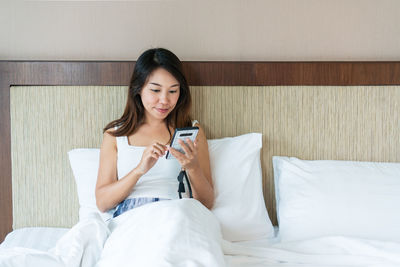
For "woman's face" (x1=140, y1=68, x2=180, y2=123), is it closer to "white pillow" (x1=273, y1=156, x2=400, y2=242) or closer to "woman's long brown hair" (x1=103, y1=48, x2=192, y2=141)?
"woman's long brown hair" (x1=103, y1=48, x2=192, y2=141)

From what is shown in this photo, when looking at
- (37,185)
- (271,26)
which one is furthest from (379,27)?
(37,185)

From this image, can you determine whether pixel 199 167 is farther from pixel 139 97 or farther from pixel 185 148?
pixel 139 97

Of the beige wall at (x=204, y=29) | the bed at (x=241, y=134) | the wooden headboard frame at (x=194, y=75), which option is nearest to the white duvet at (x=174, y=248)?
the bed at (x=241, y=134)

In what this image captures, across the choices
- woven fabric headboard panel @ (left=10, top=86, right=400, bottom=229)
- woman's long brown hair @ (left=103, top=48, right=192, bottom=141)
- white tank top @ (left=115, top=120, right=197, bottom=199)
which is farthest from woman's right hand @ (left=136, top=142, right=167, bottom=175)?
woven fabric headboard panel @ (left=10, top=86, right=400, bottom=229)

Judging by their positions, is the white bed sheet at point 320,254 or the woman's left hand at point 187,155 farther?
the woman's left hand at point 187,155

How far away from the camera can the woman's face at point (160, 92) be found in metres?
1.44

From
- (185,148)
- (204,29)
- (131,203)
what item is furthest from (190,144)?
(204,29)

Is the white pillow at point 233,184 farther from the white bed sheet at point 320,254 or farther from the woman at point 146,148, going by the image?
the white bed sheet at point 320,254

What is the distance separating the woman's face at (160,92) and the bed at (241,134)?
20 centimetres

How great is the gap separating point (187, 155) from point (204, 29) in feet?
2.18

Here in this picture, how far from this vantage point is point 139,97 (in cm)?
156

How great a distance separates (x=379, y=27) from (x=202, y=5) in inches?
33.3

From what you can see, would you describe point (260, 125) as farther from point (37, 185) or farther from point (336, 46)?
point (37, 185)

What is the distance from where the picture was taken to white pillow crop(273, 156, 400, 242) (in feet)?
4.70
